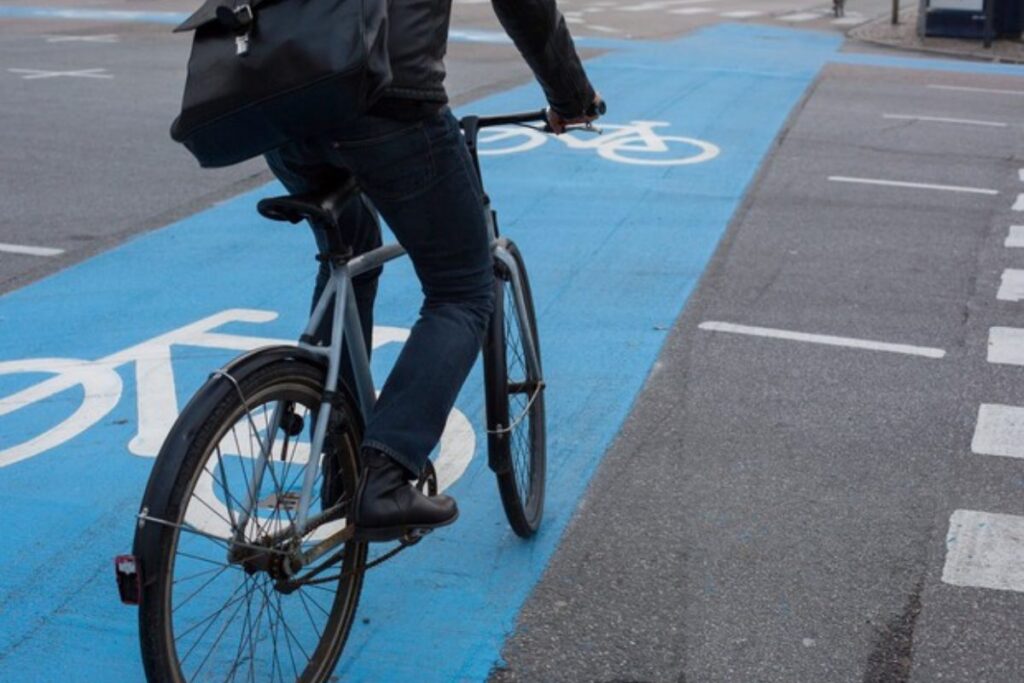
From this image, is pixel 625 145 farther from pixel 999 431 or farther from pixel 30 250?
pixel 999 431

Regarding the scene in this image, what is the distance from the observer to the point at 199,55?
269cm

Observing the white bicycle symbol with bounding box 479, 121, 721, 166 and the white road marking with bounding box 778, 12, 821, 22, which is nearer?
the white bicycle symbol with bounding box 479, 121, 721, 166

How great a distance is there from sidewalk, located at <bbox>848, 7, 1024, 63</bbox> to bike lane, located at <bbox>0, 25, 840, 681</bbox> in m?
8.11

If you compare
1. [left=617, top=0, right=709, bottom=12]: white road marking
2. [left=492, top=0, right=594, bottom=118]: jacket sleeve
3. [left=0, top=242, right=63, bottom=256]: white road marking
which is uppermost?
[left=492, top=0, right=594, bottom=118]: jacket sleeve

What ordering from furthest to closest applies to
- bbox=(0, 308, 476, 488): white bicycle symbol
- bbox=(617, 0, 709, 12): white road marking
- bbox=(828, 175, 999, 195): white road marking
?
1. bbox=(617, 0, 709, 12): white road marking
2. bbox=(828, 175, 999, 195): white road marking
3. bbox=(0, 308, 476, 488): white bicycle symbol

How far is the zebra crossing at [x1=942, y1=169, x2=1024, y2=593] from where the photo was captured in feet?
12.9

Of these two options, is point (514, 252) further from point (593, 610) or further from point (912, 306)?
point (912, 306)

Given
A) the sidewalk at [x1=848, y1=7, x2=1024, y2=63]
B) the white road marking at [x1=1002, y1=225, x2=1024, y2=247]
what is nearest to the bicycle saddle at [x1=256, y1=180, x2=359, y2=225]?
the white road marking at [x1=1002, y1=225, x2=1024, y2=247]

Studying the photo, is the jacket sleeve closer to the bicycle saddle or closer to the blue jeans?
the blue jeans

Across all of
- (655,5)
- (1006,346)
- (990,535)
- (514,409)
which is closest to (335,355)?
(514,409)

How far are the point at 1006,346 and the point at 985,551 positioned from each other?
2204 millimetres

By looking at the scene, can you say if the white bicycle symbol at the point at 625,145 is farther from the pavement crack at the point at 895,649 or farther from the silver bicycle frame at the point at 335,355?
the silver bicycle frame at the point at 335,355

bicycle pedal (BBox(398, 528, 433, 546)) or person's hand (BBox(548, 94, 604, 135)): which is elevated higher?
person's hand (BBox(548, 94, 604, 135))

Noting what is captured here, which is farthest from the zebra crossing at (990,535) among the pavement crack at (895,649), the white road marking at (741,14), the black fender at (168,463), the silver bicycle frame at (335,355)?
the white road marking at (741,14)
